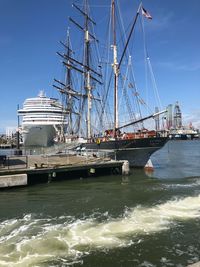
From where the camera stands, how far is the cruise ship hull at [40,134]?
94.2 metres

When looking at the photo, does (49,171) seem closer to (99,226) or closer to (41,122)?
(99,226)

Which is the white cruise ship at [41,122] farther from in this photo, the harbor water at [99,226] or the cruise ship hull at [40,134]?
the harbor water at [99,226]

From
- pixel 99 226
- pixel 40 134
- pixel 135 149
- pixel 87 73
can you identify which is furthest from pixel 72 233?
pixel 40 134

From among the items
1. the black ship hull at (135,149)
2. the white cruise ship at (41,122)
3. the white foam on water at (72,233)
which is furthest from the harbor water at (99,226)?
the white cruise ship at (41,122)

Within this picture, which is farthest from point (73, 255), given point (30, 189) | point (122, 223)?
point (30, 189)

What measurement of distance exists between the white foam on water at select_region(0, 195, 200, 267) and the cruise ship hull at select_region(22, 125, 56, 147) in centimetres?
7622

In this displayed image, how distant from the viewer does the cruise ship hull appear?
309 ft

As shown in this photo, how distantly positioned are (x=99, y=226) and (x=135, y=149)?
25.9 meters

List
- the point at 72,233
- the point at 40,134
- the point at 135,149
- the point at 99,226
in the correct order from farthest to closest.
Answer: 1. the point at 40,134
2. the point at 135,149
3. the point at 99,226
4. the point at 72,233

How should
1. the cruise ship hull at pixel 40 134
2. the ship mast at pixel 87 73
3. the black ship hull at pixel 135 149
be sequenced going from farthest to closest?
the cruise ship hull at pixel 40 134, the ship mast at pixel 87 73, the black ship hull at pixel 135 149

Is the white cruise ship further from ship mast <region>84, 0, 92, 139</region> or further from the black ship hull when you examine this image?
the black ship hull

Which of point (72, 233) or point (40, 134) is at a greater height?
point (40, 134)

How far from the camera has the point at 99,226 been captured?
16.1m

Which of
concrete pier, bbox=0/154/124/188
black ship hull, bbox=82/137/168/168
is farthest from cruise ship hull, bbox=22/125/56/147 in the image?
concrete pier, bbox=0/154/124/188
